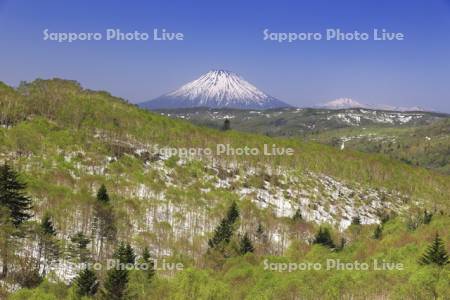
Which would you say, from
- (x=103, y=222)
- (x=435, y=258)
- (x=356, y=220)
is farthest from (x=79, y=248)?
(x=356, y=220)

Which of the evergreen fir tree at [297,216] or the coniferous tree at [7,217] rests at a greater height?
the coniferous tree at [7,217]

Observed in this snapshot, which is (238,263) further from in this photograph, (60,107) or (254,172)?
(60,107)

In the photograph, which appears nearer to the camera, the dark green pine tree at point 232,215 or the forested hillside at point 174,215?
the forested hillside at point 174,215

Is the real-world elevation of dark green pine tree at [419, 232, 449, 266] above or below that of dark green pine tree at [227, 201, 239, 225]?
below

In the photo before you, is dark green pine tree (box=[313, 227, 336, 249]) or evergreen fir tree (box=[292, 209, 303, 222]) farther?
evergreen fir tree (box=[292, 209, 303, 222])

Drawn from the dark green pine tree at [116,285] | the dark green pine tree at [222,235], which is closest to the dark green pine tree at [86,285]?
the dark green pine tree at [116,285]

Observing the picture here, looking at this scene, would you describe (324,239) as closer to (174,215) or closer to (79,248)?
(174,215)

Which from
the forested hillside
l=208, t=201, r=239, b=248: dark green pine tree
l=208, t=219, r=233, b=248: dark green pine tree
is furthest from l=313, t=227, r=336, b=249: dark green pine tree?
l=208, t=219, r=233, b=248: dark green pine tree

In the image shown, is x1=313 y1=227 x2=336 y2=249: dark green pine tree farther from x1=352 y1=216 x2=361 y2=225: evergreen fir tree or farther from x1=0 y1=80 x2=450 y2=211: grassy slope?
x1=0 y1=80 x2=450 y2=211: grassy slope

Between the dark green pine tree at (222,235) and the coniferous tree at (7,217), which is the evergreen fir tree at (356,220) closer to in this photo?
the dark green pine tree at (222,235)

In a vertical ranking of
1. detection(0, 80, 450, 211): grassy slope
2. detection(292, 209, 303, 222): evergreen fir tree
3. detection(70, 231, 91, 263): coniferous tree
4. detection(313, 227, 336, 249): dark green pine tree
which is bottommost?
detection(313, 227, 336, 249): dark green pine tree

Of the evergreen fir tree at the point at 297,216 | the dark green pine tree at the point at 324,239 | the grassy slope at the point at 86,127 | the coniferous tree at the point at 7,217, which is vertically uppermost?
the grassy slope at the point at 86,127

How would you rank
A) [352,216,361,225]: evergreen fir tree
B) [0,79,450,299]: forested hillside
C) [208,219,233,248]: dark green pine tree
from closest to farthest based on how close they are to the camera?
[0,79,450,299]: forested hillside, [208,219,233,248]: dark green pine tree, [352,216,361,225]: evergreen fir tree
